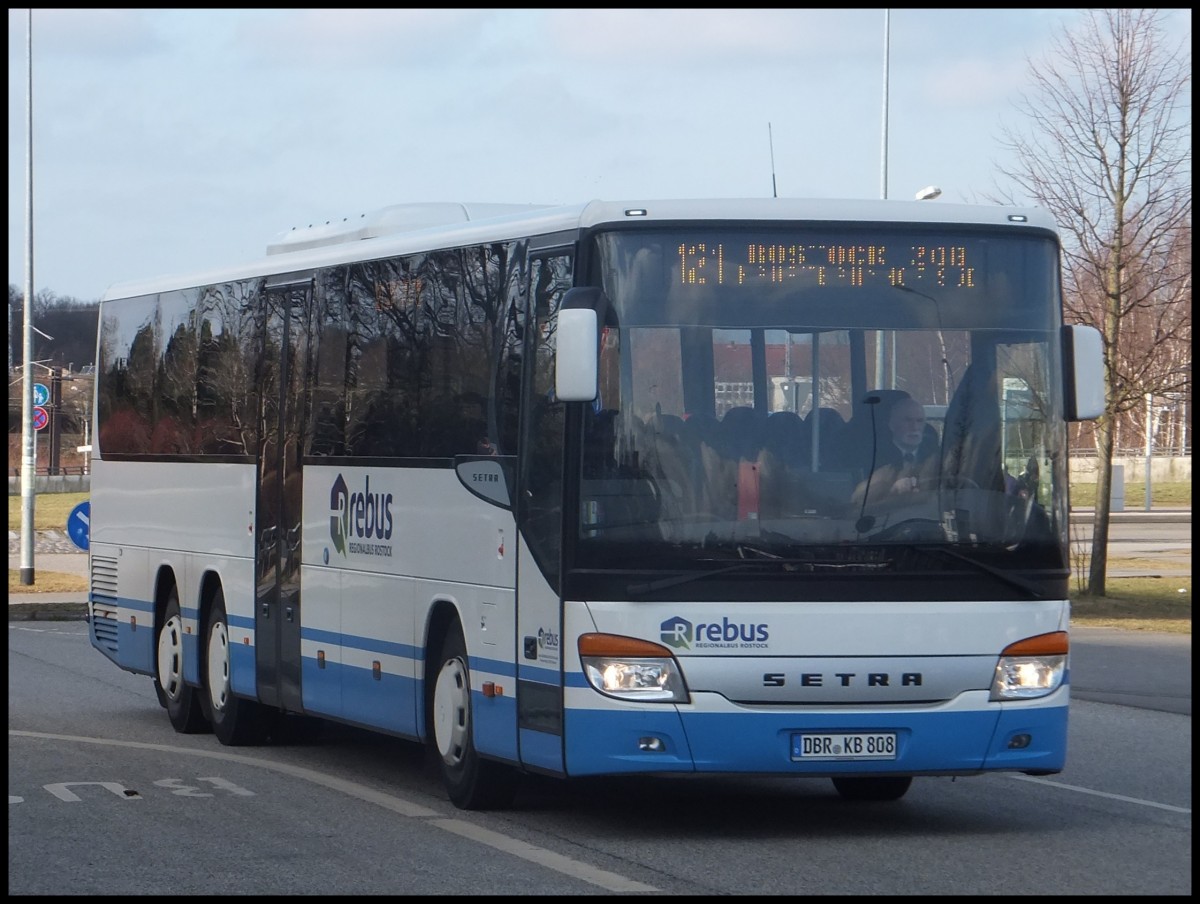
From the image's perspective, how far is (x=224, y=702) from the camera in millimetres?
15219

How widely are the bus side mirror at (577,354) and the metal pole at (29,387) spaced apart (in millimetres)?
25201

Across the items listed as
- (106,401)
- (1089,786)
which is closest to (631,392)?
(1089,786)

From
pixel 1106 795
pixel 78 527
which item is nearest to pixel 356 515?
pixel 1106 795

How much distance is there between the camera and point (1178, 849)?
9914mm

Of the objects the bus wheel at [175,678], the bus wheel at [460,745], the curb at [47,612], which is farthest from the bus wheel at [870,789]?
the curb at [47,612]

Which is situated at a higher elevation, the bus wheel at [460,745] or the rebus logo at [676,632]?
the rebus logo at [676,632]

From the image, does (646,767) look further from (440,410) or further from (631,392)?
(440,410)

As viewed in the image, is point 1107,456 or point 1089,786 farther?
point 1107,456

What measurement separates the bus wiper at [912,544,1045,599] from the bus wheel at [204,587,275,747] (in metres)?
6.58

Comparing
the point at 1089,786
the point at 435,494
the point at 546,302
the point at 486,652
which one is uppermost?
the point at 546,302

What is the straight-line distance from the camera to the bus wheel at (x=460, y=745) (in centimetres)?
1117

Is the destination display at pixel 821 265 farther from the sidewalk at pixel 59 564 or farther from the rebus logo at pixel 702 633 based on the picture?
the sidewalk at pixel 59 564

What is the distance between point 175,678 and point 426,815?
5751 mm

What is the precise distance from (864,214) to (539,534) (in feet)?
7.40
